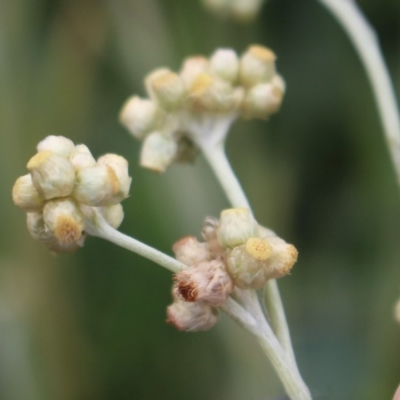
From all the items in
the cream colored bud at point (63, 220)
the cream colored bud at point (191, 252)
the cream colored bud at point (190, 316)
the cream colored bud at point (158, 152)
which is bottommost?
the cream colored bud at point (190, 316)

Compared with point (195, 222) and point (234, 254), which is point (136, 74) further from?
point (234, 254)

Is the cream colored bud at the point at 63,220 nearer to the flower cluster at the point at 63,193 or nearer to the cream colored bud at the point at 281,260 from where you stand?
the flower cluster at the point at 63,193

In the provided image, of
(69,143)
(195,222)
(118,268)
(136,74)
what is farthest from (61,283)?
(69,143)

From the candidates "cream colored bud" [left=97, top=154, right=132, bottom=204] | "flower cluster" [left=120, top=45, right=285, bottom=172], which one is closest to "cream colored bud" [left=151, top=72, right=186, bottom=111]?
"flower cluster" [left=120, top=45, right=285, bottom=172]

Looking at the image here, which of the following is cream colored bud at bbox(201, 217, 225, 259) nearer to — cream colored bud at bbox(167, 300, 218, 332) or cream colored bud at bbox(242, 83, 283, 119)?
cream colored bud at bbox(167, 300, 218, 332)

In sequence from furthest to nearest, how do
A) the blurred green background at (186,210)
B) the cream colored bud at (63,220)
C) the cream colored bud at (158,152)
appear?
the blurred green background at (186,210) < the cream colored bud at (158,152) < the cream colored bud at (63,220)

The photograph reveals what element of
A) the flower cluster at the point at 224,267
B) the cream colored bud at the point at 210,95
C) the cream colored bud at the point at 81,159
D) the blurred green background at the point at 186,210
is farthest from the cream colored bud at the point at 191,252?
the blurred green background at the point at 186,210
